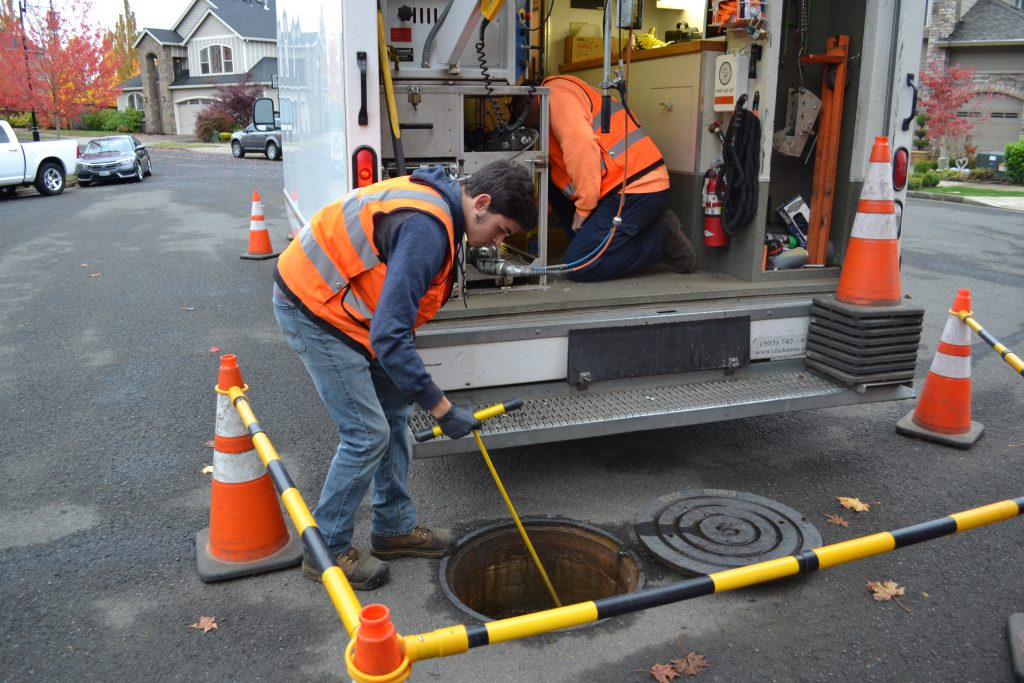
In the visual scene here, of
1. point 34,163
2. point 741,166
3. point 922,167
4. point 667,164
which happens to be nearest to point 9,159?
point 34,163

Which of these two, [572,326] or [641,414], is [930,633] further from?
[572,326]

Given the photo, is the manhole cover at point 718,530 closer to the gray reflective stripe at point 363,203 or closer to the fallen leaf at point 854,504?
the fallen leaf at point 854,504

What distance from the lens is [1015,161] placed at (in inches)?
910

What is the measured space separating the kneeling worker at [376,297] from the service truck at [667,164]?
44 cm

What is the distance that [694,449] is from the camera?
4.89 meters

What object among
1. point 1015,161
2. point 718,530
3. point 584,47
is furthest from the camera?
point 1015,161

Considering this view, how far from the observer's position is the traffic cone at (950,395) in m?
4.89

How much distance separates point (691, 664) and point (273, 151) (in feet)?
109

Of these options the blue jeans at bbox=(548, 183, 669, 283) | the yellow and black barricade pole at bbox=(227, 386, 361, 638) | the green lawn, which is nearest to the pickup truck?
the blue jeans at bbox=(548, 183, 669, 283)

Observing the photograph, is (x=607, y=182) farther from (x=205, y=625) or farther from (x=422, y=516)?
(x=205, y=625)

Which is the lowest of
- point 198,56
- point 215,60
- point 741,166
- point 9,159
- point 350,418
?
point 350,418

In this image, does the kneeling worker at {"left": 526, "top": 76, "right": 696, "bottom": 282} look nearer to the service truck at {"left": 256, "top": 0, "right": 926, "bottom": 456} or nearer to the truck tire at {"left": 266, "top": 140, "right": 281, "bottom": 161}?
the service truck at {"left": 256, "top": 0, "right": 926, "bottom": 456}

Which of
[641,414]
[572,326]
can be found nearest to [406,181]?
[572,326]

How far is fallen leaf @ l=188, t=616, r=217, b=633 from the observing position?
3170mm
